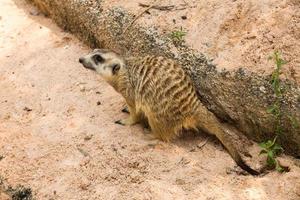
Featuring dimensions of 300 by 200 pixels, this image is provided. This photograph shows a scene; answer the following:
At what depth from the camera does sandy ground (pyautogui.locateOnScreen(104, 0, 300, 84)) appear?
311 cm

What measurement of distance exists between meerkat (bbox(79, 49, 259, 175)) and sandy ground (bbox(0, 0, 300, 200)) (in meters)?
0.09

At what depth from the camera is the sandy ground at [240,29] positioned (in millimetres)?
3109

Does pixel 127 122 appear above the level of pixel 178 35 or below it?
below

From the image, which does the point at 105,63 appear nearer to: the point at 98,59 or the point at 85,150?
the point at 98,59

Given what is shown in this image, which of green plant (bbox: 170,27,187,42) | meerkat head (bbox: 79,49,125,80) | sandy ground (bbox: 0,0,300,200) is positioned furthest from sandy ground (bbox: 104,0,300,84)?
sandy ground (bbox: 0,0,300,200)

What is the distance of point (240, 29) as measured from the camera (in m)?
3.33

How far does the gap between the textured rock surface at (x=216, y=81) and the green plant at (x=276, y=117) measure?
26mm

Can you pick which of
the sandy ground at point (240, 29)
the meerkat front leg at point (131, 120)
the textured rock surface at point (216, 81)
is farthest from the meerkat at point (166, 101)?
the sandy ground at point (240, 29)

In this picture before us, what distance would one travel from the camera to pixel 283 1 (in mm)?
3303

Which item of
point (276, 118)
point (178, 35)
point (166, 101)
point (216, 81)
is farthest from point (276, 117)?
point (178, 35)

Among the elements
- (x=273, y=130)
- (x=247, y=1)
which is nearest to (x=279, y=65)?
(x=273, y=130)

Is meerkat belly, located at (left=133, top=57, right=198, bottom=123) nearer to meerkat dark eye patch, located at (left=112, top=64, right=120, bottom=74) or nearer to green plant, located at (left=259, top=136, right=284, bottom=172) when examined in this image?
A: meerkat dark eye patch, located at (left=112, top=64, right=120, bottom=74)

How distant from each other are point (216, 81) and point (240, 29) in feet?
1.15

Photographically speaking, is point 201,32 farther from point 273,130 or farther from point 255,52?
point 273,130
